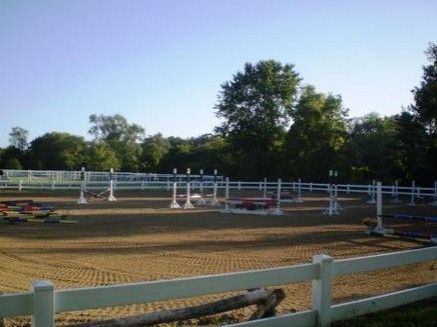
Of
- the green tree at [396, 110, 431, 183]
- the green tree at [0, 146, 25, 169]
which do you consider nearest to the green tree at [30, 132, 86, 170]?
the green tree at [0, 146, 25, 169]

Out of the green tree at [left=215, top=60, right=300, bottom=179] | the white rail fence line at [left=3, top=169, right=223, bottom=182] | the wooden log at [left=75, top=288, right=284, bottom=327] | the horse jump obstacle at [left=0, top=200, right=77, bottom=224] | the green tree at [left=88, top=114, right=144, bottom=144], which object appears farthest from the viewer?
the green tree at [left=88, top=114, right=144, bottom=144]

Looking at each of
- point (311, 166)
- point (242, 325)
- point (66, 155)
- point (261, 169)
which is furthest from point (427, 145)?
point (66, 155)

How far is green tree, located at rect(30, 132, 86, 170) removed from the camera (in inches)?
3204

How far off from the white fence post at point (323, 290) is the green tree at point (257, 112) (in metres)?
53.1

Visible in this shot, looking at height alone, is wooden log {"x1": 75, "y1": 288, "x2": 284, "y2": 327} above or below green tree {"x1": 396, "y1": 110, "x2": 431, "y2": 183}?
below

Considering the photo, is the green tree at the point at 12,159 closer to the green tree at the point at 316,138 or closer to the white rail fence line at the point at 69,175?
the white rail fence line at the point at 69,175

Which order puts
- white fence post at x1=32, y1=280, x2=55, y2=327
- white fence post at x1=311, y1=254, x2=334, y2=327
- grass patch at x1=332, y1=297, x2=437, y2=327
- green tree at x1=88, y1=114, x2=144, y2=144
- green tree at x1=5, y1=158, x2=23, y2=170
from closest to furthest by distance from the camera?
white fence post at x1=32, y1=280, x2=55, y2=327
white fence post at x1=311, y1=254, x2=334, y2=327
grass patch at x1=332, y1=297, x2=437, y2=327
green tree at x1=5, y1=158, x2=23, y2=170
green tree at x1=88, y1=114, x2=144, y2=144

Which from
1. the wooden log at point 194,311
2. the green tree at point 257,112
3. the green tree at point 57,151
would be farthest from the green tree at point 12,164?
the wooden log at point 194,311

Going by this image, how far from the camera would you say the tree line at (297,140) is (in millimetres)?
43281

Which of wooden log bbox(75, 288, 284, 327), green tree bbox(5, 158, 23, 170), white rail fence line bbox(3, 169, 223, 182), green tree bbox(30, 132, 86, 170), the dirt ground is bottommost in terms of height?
the dirt ground

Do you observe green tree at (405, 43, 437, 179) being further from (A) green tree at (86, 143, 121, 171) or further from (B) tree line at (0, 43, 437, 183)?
(A) green tree at (86, 143, 121, 171)

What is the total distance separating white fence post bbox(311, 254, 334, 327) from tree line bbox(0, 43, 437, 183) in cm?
3976

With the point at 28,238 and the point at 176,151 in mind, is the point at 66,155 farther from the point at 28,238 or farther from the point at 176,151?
the point at 28,238

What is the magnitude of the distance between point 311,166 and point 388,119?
24.0m
